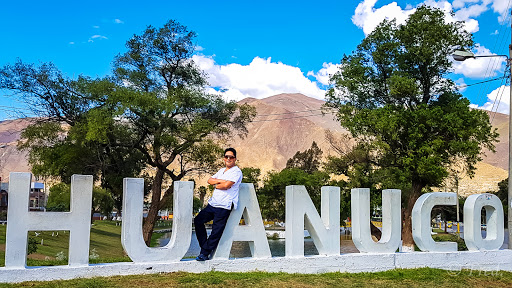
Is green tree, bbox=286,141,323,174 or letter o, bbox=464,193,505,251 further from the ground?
green tree, bbox=286,141,323,174

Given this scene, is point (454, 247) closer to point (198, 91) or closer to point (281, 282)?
point (281, 282)

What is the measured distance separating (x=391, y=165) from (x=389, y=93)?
4.77 meters

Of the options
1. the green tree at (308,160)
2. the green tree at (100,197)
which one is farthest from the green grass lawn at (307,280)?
the green tree at (308,160)

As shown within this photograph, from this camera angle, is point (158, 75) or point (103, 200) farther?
point (103, 200)

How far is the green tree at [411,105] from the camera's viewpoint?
101ft

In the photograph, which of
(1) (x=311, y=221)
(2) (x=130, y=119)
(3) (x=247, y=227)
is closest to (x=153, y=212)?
(2) (x=130, y=119)

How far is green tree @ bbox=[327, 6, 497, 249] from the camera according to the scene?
101 ft

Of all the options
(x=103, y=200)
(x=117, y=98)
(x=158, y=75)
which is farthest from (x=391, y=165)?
(x=103, y=200)

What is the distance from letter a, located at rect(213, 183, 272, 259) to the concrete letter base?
0.26m

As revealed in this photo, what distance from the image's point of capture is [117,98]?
82.8 feet

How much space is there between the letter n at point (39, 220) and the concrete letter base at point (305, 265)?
228 mm

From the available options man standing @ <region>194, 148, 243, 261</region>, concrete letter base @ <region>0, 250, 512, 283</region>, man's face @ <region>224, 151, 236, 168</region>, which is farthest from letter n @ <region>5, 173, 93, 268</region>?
man's face @ <region>224, 151, 236, 168</region>

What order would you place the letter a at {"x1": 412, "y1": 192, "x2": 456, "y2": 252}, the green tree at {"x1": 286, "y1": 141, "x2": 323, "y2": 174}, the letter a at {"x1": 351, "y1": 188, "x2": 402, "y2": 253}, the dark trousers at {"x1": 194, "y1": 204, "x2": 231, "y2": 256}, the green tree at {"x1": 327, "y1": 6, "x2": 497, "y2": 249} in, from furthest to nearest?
the green tree at {"x1": 286, "y1": 141, "x2": 323, "y2": 174} < the green tree at {"x1": 327, "y1": 6, "x2": 497, "y2": 249} < the letter a at {"x1": 412, "y1": 192, "x2": 456, "y2": 252} < the letter a at {"x1": 351, "y1": 188, "x2": 402, "y2": 253} < the dark trousers at {"x1": 194, "y1": 204, "x2": 231, "y2": 256}

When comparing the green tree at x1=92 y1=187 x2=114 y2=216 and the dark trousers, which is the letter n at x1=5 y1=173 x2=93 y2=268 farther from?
the green tree at x1=92 y1=187 x2=114 y2=216
